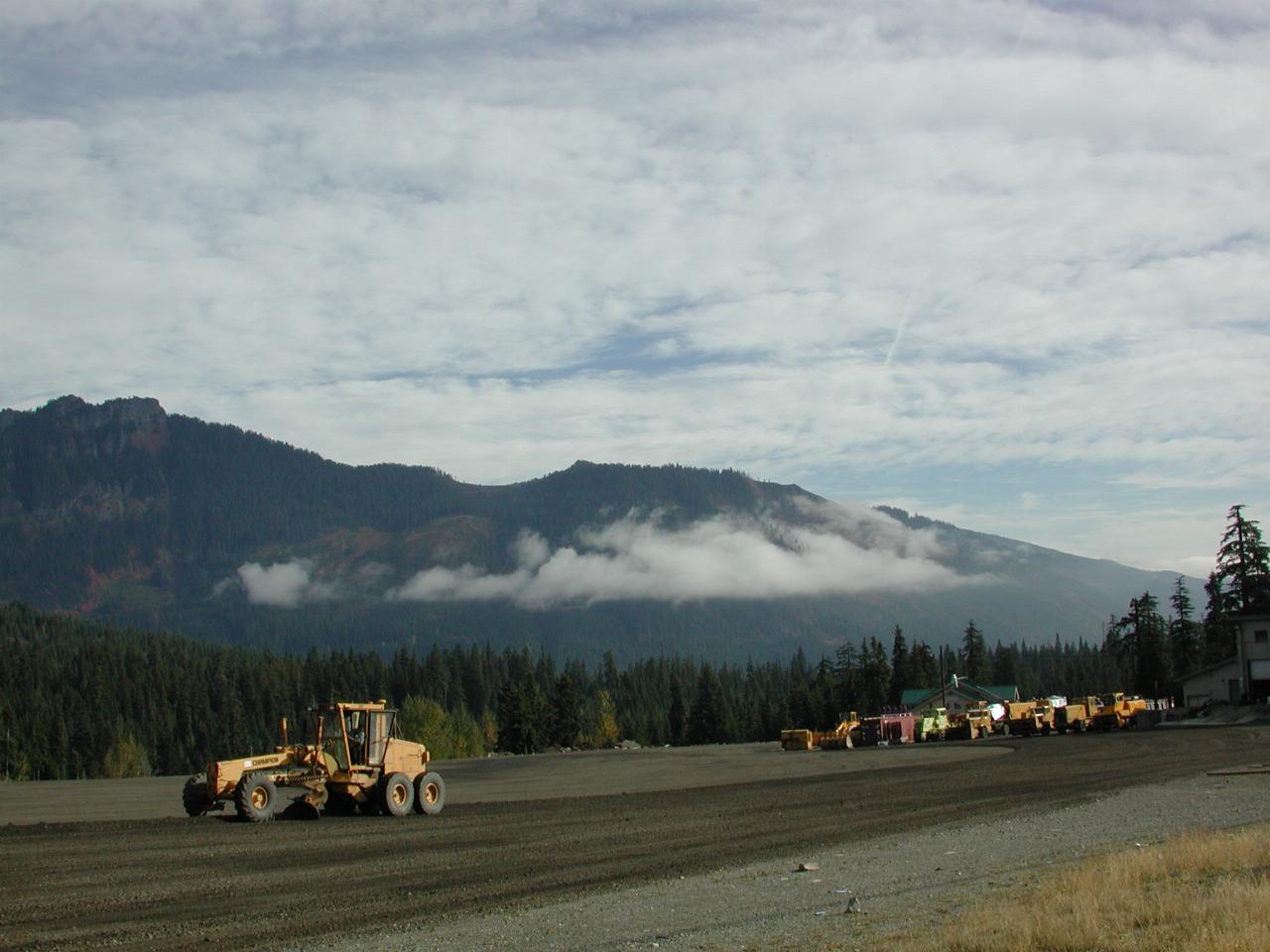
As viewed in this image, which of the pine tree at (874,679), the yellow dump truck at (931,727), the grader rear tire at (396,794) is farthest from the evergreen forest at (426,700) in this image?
the grader rear tire at (396,794)

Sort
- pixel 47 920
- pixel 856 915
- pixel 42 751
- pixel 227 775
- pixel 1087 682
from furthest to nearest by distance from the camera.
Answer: pixel 1087 682
pixel 42 751
pixel 227 775
pixel 47 920
pixel 856 915

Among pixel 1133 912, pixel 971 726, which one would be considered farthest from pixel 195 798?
pixel 971 726

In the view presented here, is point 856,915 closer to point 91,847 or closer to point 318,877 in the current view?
point 318,877

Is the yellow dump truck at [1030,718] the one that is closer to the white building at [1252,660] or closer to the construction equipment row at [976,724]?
the construction equipment row at [976,724]

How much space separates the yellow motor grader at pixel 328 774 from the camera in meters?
31.9

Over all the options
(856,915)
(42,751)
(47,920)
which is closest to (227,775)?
(47,920)

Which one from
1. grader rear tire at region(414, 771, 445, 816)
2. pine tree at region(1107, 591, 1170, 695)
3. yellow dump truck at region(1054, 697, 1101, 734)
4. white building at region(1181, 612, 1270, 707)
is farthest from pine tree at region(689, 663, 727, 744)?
grader rear tire at region(414, 771, 445, 816)

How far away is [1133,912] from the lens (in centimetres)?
1336

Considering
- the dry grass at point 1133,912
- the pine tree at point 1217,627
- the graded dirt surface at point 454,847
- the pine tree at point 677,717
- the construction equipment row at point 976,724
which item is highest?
the pine tree at point 1217,627

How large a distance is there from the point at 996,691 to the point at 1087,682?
1337 inches

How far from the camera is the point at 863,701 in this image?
14138 centimetres

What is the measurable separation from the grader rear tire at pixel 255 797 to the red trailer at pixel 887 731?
212 feet

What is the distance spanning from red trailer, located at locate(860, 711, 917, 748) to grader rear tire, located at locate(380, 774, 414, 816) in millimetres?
61696

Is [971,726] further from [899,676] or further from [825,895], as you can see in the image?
[825,895]
